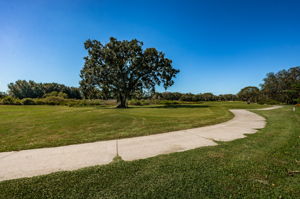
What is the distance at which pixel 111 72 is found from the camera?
963 inches

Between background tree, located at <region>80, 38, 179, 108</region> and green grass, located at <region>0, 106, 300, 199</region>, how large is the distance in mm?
23183

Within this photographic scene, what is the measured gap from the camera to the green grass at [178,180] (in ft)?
6.43

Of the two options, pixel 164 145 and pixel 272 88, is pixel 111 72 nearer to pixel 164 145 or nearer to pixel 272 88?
pixel 164 145

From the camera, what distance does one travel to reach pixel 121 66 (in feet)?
82.3

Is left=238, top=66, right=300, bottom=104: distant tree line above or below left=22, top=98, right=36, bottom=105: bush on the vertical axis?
above

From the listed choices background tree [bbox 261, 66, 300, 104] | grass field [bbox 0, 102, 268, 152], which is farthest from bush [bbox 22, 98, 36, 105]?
background tree [bbox 261, 66, 300, 104]

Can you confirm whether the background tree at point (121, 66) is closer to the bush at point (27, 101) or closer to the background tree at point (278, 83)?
the bush at point (27, 101)

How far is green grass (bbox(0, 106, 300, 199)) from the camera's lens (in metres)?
1.96

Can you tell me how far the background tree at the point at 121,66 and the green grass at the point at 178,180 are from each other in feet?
76.1

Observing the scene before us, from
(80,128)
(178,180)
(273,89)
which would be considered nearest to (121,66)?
(80,128)

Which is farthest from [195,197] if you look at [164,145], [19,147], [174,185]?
[19,147]

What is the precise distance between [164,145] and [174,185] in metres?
2.00

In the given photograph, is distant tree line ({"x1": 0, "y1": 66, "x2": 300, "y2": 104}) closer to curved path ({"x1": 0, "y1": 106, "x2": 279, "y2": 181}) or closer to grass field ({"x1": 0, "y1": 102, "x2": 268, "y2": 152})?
grass field ({"x1": 0, "y1": 102, "x2": 268, "y2": 152})

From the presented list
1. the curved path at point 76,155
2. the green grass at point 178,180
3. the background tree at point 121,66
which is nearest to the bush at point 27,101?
the background tree at point 121,66
